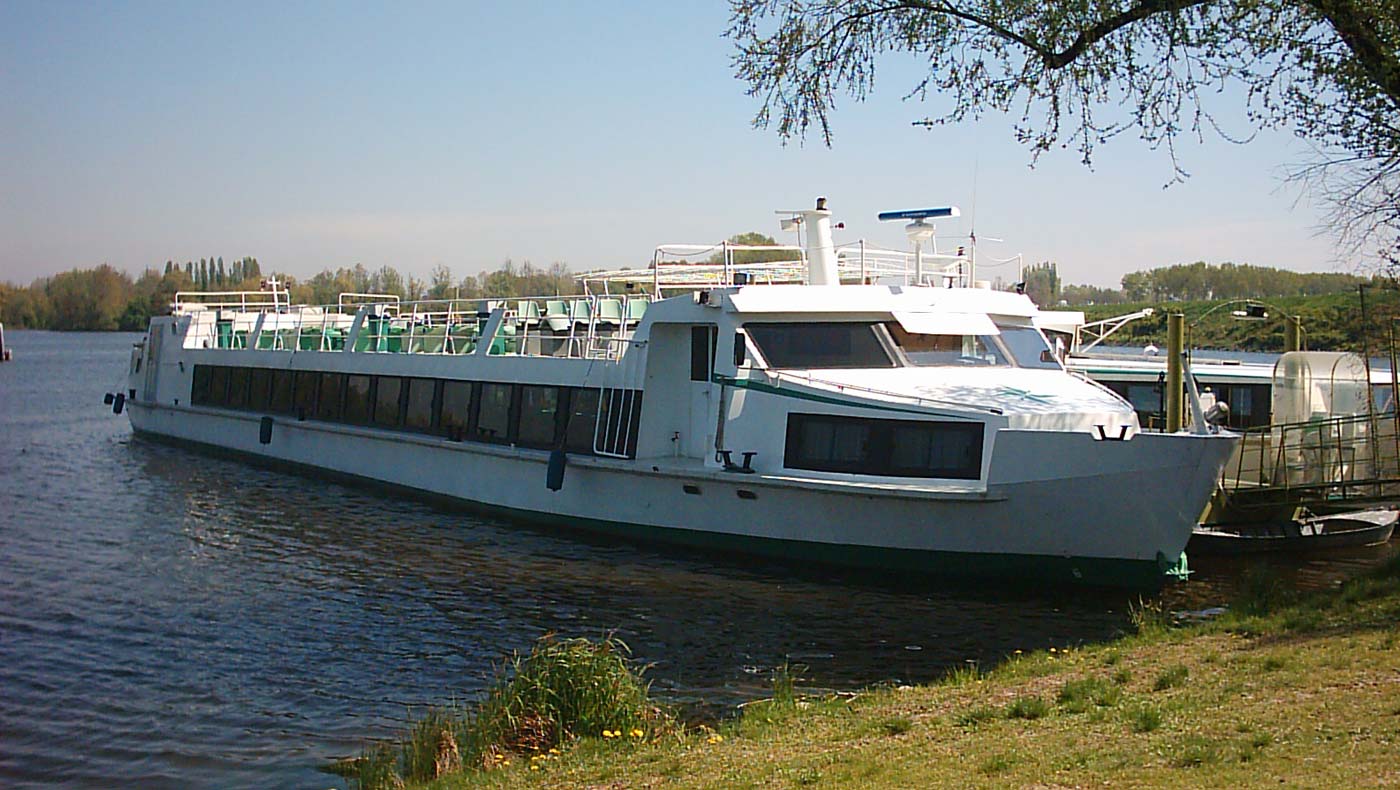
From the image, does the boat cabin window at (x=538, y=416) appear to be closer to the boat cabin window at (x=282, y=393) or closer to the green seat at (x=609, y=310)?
the green seat at (x=609, y=310)

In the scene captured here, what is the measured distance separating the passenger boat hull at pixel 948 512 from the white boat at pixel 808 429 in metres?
0.02

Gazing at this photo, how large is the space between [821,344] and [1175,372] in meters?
4.44

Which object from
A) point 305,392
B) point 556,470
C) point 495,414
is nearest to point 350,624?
point 556,470

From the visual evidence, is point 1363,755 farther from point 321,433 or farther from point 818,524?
point 321,433

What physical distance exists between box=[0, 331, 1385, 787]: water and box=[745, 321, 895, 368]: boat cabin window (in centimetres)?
277

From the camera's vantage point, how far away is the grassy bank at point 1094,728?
6.60 m

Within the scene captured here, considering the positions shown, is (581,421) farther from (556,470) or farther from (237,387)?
(237,387)

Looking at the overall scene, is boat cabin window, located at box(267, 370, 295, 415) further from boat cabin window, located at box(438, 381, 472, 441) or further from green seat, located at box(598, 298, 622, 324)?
green seat, located at box(598, 298, 622, 324)

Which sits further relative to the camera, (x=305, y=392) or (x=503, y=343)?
(x=305, y=392)

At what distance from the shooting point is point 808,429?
623 inches

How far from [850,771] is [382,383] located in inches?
753

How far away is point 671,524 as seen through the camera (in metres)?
17.6

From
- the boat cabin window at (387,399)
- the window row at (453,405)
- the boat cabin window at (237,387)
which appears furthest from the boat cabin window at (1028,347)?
the boat cabin window at (237,387)

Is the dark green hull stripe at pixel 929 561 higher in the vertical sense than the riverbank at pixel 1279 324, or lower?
lower
